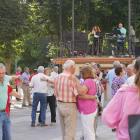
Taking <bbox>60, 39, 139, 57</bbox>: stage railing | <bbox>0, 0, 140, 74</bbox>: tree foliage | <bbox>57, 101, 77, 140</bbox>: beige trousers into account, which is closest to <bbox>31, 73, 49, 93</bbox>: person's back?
<bbox>57, 101, 77, 140</bbox>: beige trousers

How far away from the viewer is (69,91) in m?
7.42

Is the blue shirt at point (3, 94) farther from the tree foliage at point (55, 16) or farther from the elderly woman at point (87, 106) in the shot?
the tree foliage at point (55, 16)

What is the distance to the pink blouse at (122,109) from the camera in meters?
3.38

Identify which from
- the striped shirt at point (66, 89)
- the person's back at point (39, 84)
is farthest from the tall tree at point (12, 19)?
the striped shirt at point (66, 89)

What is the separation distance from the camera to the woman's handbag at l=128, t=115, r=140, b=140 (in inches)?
129

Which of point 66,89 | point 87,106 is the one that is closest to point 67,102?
point 66,89

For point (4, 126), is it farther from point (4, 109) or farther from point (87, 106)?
point (87, 106)

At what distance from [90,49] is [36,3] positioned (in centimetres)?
952

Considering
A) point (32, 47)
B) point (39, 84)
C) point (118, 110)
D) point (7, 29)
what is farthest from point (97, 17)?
point (32, 47)

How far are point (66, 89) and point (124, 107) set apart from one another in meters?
Answer: 4.06

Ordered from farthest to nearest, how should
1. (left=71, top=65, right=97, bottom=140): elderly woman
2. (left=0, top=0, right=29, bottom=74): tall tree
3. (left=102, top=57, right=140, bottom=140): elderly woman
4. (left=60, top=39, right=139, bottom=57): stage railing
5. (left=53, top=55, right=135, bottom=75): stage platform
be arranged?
(left=0, top=0, right=29, bottom=74): tall tree < (left=60, top=39, right=139, bottom=57): stage railing < (left=53, top=55, right=135, bottom=75): stage platform < (left=71, top=65, right=97, bottom=140): elderly woman < (left=102, top=57, right=140, bottom=140): elderly woman

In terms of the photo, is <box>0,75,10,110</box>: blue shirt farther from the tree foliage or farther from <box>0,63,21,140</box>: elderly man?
the tree foliage

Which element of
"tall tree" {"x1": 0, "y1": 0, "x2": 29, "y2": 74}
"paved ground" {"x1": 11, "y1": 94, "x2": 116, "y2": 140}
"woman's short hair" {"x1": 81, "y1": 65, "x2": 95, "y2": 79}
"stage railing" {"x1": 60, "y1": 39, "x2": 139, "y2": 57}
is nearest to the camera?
"woman's short hair" {"x1": 81, "y1": 65, "x2": 95, "y2": 79}

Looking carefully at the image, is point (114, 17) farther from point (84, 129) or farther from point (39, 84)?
point (84, 129)
